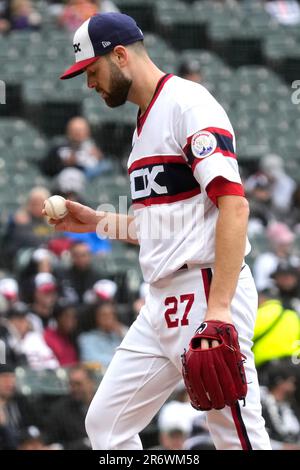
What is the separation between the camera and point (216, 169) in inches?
142

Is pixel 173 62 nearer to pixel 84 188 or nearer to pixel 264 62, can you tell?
pixel 264 62

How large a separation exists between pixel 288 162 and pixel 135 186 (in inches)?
289

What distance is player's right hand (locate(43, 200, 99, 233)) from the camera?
14.2ft

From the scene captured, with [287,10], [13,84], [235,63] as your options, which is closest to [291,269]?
[13,84]

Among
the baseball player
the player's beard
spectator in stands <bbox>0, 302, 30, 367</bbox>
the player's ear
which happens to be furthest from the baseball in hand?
spectator in stands <bbox>0, 302, 30, 367</bbox>

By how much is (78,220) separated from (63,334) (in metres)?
3.59

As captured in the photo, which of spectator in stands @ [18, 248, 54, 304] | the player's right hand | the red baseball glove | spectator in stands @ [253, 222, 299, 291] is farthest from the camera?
spectator in stands @ [253, 222, 299, 291]

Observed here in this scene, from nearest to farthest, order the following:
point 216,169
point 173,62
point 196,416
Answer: point 216,169 → point 196,416 → point 173,62

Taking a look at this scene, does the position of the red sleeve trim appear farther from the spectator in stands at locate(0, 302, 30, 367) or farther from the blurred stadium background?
the spectator in stands at locate(0, 302, 30, 367)

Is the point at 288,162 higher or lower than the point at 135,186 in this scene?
lower

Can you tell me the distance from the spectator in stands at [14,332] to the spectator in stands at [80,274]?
79 cm

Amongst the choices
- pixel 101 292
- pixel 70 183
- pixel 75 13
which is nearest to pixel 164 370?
pixel 101 292

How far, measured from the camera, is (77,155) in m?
10.0
